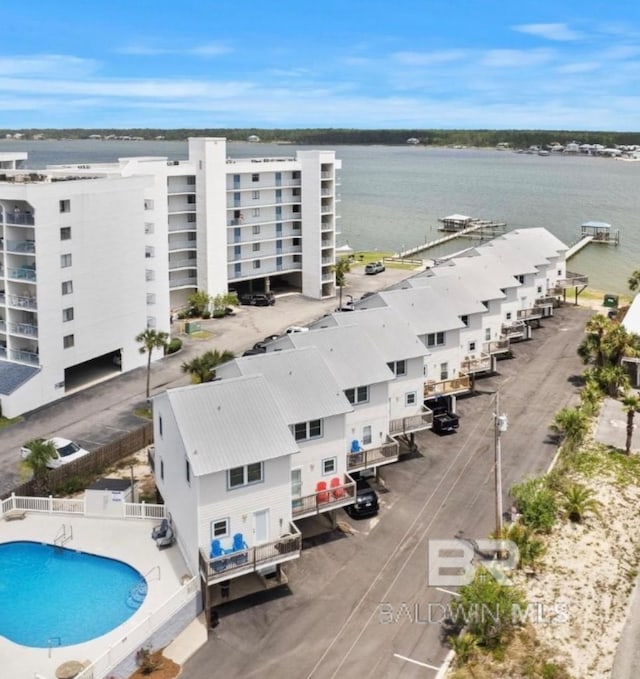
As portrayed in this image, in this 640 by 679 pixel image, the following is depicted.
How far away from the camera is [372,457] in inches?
1463

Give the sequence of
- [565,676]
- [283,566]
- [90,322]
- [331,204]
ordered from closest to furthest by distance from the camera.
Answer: [565,676] → [283,566] → [90,322] → [331,204]

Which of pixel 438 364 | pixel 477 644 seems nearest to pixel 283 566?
pixel 477 644

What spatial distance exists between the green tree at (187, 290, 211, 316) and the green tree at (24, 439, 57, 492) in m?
35.9

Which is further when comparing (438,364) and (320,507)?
(438,364)

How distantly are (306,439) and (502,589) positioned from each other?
34.5 feet

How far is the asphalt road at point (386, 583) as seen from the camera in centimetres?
2591

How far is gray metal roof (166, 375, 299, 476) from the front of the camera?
2830 cm

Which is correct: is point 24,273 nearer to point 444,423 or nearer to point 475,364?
point 444,423

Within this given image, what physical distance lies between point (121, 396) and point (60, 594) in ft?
73.1

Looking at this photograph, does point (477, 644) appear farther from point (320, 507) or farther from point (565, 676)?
point (320, 507)

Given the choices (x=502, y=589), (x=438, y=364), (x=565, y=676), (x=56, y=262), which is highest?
(x=56, y=262)

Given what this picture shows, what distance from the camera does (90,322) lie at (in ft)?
171

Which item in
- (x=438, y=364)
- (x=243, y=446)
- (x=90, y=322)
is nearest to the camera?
(x=243, y=446)

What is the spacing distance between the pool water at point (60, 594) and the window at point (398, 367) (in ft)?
58.8
